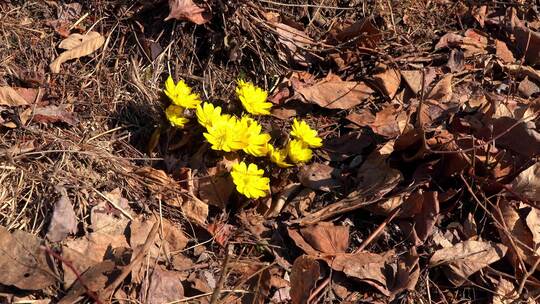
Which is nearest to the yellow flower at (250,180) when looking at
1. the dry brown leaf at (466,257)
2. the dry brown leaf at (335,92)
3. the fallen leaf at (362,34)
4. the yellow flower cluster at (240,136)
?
the yellow flower cluster at (240,136)

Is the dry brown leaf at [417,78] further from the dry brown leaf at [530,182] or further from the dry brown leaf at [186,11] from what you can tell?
the dry brown leaf at [186,11]

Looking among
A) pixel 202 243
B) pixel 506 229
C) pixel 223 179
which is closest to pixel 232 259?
pixel 202 243

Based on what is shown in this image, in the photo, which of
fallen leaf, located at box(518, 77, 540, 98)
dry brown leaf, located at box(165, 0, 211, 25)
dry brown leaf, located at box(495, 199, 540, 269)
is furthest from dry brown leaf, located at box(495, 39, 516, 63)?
dry brown leaf, located at box(165, 0, 211, 25)

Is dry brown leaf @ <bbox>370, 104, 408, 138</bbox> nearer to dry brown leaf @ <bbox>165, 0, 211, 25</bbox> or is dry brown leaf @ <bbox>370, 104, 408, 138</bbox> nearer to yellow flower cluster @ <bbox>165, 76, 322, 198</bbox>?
yellow flower cluster @ <bbox>165, 76, 322, 198</bbox>

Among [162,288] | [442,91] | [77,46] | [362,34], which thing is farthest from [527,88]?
[77,46]

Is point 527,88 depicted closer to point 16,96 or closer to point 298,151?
point 298,151

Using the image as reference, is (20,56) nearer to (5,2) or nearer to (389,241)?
(5,2)
